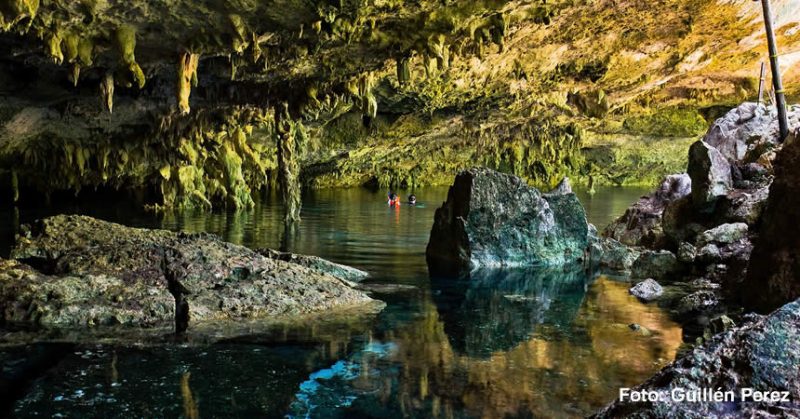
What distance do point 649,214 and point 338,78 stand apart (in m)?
8.76

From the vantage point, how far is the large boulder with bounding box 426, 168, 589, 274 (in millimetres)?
14148

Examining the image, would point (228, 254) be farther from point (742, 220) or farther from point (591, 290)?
point (742, 220)

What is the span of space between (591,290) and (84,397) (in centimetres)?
829

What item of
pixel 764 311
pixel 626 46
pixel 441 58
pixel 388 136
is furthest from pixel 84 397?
pixel 388 136

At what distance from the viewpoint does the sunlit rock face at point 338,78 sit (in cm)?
1111

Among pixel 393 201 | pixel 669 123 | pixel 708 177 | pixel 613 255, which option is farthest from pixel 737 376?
pixel 669 123

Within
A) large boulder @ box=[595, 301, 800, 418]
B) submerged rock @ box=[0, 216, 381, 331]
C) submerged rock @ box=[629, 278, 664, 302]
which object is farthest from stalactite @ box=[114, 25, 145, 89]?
large boulder @ box=[595, 301, 800, 418]

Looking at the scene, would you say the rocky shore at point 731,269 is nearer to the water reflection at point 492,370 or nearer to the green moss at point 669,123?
the water reflection at point 492,370

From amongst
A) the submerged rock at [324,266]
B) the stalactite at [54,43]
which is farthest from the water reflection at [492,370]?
the stalactite at [54,43]

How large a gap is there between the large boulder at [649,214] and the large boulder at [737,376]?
14233 millimetres

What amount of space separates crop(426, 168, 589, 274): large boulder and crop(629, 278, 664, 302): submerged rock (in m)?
3.61

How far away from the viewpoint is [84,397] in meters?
5.40

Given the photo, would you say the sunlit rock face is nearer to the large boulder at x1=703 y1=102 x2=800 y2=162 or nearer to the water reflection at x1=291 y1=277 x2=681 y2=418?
the large boulder at x1=703 y1=102 x2=800 y2=162

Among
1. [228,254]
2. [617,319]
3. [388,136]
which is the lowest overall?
[617,319]
